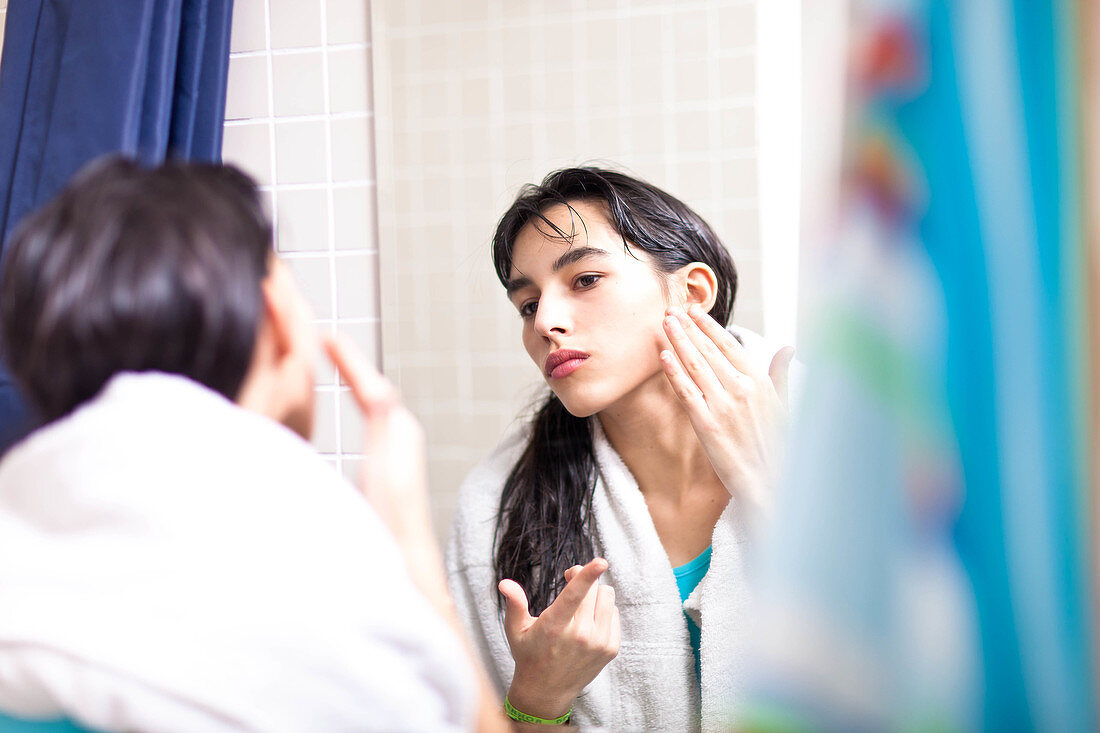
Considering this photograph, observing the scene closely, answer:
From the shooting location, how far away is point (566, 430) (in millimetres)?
1017

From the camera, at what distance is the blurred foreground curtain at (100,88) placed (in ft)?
3.46

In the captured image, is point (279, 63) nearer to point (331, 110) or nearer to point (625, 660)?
point (331, 110)

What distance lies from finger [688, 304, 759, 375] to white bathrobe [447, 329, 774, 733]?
4 cm

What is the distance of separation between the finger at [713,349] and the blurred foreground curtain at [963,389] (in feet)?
Answer: 1.72

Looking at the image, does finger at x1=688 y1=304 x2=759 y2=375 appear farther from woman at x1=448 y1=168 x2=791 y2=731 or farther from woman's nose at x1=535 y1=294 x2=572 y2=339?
woman's nose at x1=535 y1=294 x2=572 y2=339

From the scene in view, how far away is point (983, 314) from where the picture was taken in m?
0.31

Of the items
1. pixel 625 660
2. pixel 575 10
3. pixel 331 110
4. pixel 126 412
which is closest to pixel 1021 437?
pixel 126 412

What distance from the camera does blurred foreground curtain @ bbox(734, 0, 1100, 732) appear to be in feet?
0.99

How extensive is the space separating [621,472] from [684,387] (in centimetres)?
17

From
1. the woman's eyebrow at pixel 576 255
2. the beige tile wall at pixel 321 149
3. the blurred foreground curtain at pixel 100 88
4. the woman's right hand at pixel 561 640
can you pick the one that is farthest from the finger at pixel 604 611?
the blurred foreground curtain at pixel 100 88

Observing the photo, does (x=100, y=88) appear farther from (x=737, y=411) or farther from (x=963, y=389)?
(x=963, y=389)

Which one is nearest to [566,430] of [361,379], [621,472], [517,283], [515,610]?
[621,472]

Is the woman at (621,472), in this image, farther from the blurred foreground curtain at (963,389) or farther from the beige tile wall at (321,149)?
the blurred foreground curtain at (963,389)

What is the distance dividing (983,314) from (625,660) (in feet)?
2.22
